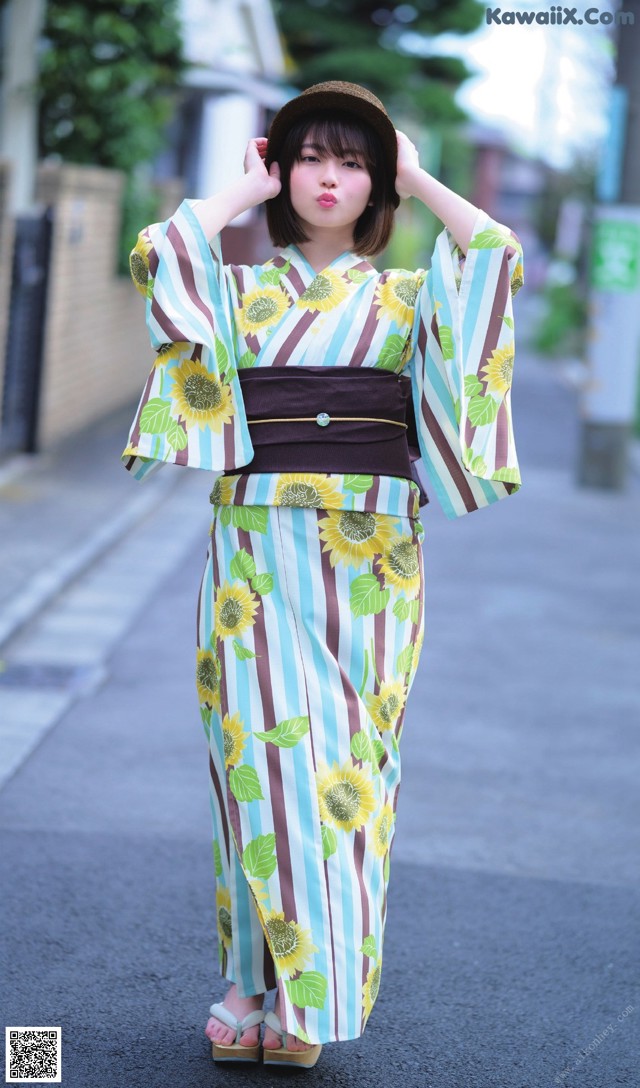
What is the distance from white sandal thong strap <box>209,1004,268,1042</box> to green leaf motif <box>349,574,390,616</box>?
85cm

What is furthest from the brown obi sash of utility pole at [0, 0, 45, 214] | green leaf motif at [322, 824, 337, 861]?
utility pole at [0, 0, 45, 214]

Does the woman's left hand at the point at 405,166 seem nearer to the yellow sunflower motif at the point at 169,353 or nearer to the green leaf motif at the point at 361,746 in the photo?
the yellow sunflower motif at the point at 169,353

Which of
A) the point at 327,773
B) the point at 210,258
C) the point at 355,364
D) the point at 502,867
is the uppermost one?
the point at 210,258

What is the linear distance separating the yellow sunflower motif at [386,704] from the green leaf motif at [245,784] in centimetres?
26

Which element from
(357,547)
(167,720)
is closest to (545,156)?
(167,720)

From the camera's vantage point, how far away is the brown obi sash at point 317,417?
9.62 feet

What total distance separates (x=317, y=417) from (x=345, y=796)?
0.72 m

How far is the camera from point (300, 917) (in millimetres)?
2875

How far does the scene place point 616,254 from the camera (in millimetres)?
12086

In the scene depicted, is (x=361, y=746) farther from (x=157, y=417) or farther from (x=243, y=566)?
(x=157, y=417)

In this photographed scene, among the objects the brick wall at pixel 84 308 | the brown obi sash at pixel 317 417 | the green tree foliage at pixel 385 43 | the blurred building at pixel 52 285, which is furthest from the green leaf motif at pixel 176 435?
the green tree foliage at pixel 385 43

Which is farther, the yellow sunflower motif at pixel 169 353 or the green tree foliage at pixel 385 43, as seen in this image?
the green tree foliage at pixel 385 43

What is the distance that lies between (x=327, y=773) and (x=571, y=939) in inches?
50.3

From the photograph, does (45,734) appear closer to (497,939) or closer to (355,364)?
(497,939)
